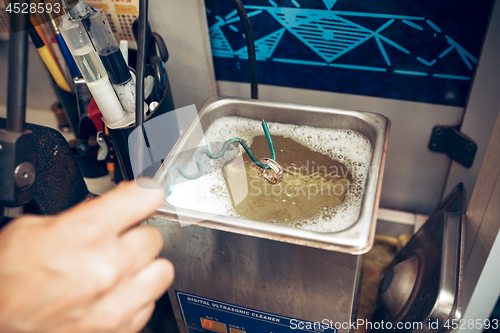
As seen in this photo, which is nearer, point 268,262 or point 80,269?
point 80,269

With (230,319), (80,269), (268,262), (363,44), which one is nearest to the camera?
(80,269)

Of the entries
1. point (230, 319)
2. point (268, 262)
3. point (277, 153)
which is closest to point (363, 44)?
point (277, 153)

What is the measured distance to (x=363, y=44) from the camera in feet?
2.86

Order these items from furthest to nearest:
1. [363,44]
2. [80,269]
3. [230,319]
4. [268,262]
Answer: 1. [363,44]
2. [230,319]
3. [268,262]
4. [80,269]

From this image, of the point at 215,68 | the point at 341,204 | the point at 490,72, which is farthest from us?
the point at 215,68

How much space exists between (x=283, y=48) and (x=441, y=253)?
0.66 meters

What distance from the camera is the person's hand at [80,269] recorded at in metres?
0.28

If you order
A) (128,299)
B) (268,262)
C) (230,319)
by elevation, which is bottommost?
(230,319)

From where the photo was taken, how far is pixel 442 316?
73cm

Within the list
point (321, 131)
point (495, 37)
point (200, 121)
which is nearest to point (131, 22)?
point (200, 121)

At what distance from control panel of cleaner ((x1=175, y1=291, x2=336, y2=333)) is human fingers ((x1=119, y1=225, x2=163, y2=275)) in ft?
1.46

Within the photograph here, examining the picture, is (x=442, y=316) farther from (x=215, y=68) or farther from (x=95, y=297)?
(x=215, y=68)

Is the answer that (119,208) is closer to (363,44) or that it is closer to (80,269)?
(80,269)

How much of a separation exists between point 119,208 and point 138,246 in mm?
41
